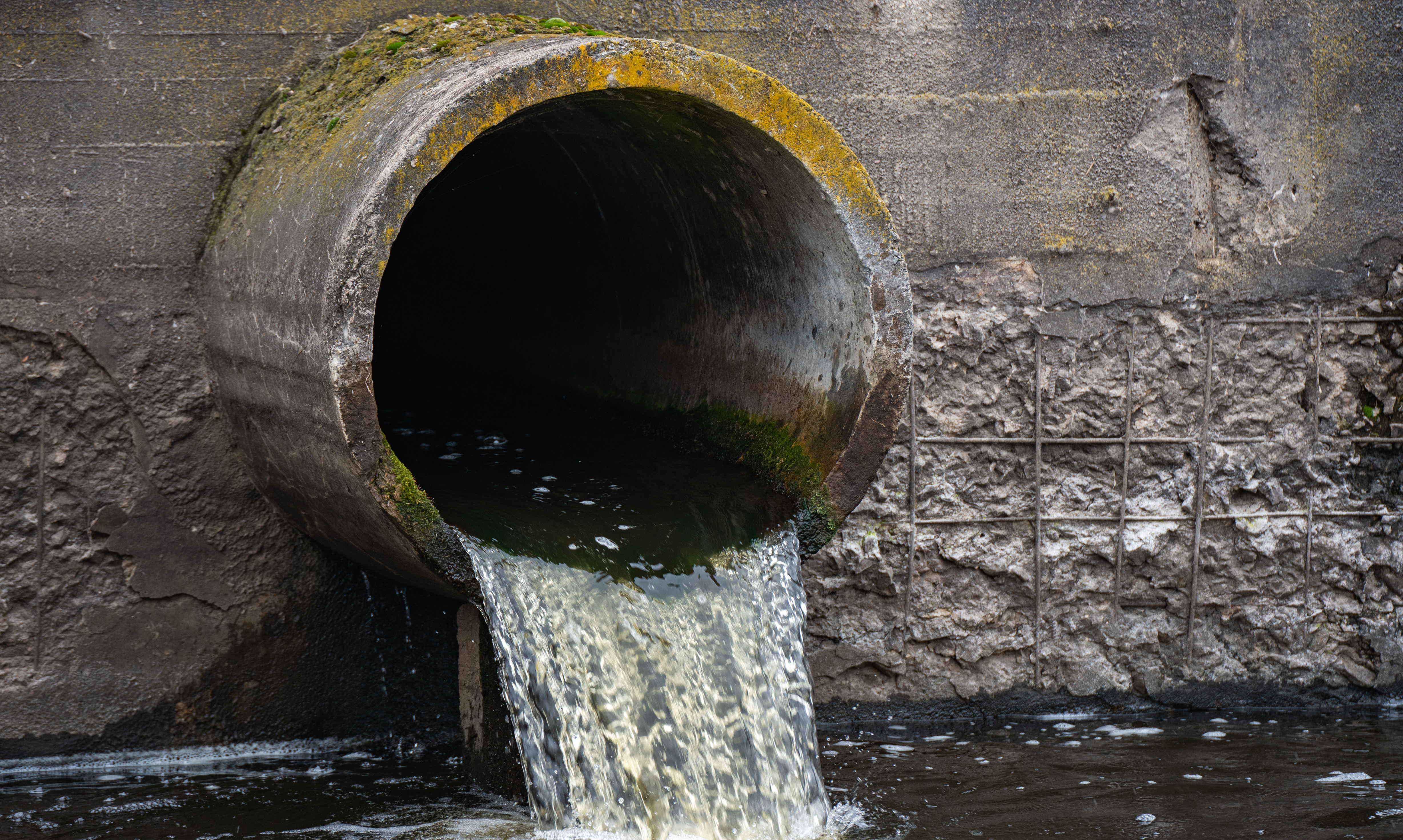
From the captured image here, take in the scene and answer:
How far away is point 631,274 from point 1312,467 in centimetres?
262

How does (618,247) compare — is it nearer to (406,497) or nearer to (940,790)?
(406,497)

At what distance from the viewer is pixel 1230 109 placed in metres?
4.26

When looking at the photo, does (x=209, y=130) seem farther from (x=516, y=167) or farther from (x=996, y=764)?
(x=996, y=764)

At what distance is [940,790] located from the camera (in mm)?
3564

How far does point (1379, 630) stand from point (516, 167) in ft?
12.5

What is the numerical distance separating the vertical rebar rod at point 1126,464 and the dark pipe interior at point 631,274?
53.6 inches

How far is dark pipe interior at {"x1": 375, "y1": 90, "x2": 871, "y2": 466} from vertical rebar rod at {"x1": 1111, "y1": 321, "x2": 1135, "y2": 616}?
1.36 meters

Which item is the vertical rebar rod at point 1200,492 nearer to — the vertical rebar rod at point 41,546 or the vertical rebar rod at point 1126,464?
the vertical rebar rod at point 1126,464

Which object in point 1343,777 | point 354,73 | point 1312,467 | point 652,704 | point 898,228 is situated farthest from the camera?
point 1312,467

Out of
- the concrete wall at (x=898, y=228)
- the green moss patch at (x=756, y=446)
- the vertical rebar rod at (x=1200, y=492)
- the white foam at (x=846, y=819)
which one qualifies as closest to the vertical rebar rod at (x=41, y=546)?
the concrete wall at (x=898, y=228)

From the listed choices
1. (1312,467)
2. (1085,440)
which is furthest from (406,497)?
(1312,467)

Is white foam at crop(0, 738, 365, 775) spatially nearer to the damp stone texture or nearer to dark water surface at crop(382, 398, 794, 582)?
dark water surface at crop(382, 398, 794, 582)

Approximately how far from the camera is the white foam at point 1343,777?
11.9 ft

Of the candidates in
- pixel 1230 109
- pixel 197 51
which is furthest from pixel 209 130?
pixel 1230 109
